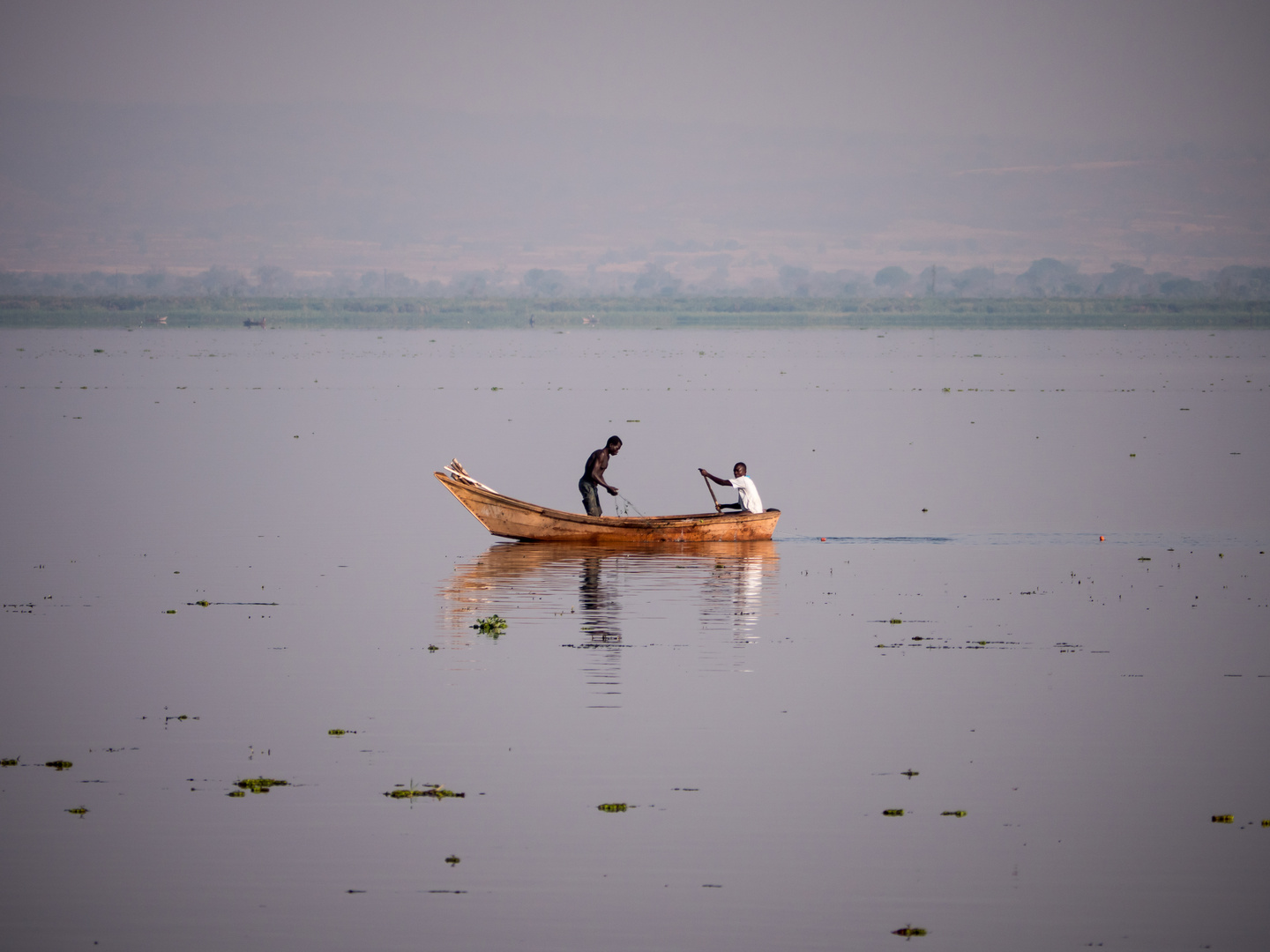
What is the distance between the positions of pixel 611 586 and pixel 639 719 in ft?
30.7

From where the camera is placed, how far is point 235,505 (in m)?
43.5

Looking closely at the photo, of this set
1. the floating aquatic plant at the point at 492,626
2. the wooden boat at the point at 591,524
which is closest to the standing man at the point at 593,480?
the wooden boat at the point at 591,524

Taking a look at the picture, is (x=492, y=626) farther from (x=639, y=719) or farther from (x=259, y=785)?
(x=259, y=785)

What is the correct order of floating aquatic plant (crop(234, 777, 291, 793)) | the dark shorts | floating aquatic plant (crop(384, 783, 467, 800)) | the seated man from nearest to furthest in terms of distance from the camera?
1. floating aquatic plant (crop(384, 783, 467, 800))
2. floating aquatic plant (crop(234, 777, 291, 793))
3. the seated man
4. the dark shorts

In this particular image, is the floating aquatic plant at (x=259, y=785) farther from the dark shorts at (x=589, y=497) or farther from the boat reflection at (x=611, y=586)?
the dark shorts at (x=589, y=497)

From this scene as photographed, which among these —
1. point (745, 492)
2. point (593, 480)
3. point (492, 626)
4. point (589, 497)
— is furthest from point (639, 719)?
point (589, 497)

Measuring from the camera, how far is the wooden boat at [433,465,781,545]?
34031mm

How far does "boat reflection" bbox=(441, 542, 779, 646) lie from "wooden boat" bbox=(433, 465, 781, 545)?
21 centimetres

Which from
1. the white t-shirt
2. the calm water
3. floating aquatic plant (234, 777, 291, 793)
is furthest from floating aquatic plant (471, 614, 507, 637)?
the white t-shirt

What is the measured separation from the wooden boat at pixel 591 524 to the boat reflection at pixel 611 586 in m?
0.21

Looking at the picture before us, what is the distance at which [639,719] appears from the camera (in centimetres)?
2047

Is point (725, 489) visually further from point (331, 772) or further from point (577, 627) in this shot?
point (331, 772)

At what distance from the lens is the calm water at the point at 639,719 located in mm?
14836

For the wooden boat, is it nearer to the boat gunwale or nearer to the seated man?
the boat gunwale
